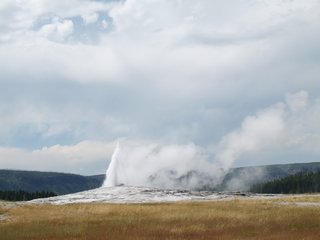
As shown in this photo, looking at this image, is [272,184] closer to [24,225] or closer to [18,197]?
[18,197]

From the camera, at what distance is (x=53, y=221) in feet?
117

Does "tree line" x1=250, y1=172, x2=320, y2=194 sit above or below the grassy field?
above

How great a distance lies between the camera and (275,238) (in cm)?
2434

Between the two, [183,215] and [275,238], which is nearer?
[275,238]

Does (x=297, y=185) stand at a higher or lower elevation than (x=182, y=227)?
higher

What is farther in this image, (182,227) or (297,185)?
(297,185)

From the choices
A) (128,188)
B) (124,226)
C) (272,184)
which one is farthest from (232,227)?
(272,184)

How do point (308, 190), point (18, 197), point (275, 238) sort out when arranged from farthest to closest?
point (308, 190) < point (18, 197) < point (275, 238)

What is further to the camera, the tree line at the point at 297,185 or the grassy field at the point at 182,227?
the tree line at the point at 297,185

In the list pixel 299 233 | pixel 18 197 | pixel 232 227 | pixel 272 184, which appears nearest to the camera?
pixel 299 233

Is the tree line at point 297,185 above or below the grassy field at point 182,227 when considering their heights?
above

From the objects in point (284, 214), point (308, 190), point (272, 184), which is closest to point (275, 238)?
point (284, 214)

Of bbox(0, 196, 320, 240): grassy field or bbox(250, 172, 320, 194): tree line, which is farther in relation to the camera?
bbox(250, 172, 320, 194): tree line

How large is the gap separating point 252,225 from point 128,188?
61.6 meters
